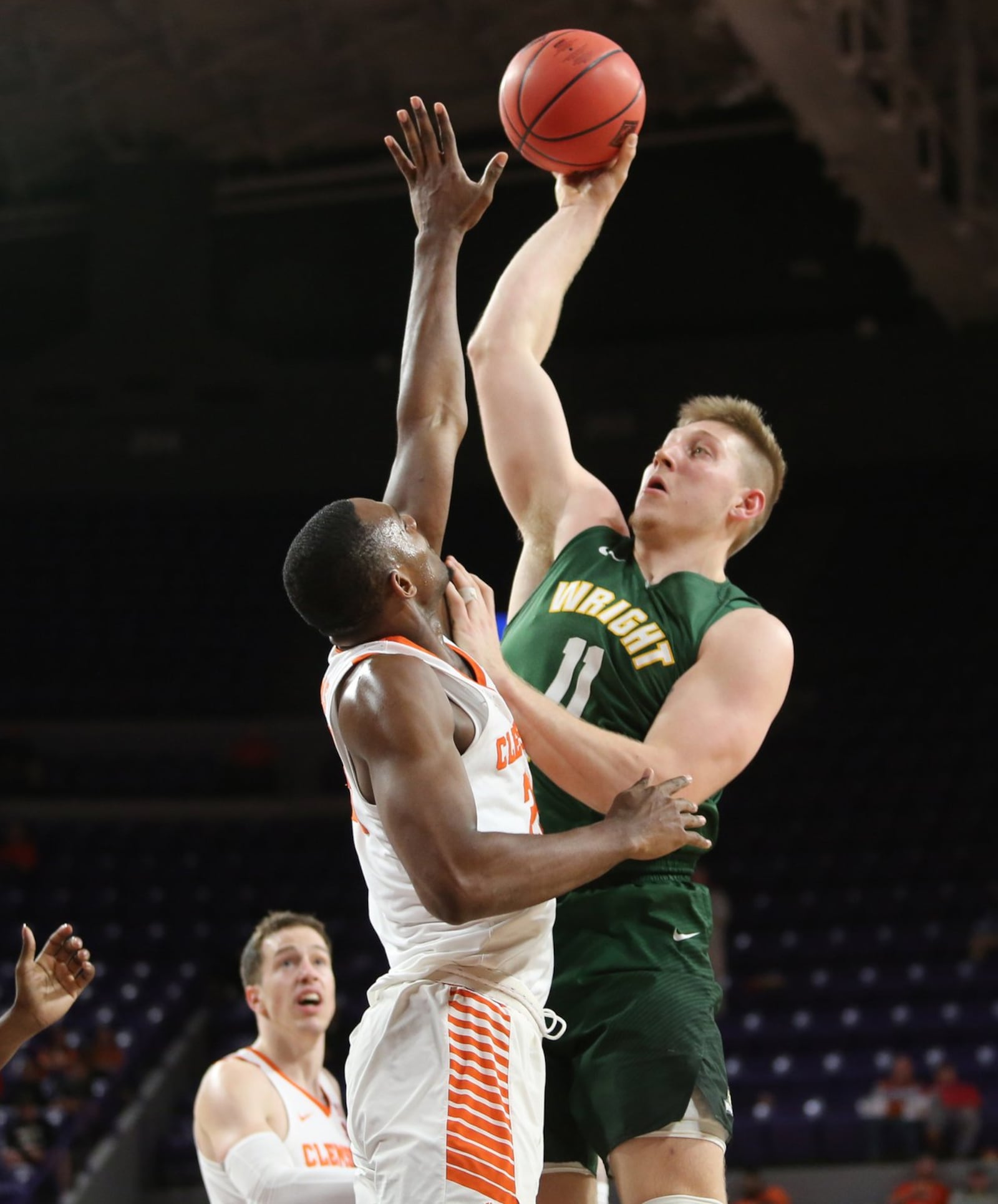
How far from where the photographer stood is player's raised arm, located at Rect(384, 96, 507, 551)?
10.3 feet

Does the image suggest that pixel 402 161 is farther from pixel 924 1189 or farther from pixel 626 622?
pixel 924 1189

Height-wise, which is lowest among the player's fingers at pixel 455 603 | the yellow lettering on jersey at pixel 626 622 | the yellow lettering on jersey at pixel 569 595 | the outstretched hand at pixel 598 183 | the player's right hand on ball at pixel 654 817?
the player's right hand on ball at pixel 654 817

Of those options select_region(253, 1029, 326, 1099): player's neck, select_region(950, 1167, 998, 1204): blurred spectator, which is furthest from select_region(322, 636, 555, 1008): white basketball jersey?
select_region(950, 1167, 998, 1204): blurred spectator

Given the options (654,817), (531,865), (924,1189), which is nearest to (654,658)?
(654,817)

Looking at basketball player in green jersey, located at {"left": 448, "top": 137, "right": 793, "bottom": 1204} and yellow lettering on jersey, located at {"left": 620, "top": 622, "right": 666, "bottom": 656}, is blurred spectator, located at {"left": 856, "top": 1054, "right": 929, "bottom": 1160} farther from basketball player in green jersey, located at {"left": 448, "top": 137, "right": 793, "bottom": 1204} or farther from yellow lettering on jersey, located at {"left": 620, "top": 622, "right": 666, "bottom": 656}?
yellow lettering on jersey, located at {"left": 620, "top": 622, "right": 666, "bottom": 656}

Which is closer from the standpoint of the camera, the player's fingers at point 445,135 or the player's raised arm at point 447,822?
the player's raised arm at point 447,822

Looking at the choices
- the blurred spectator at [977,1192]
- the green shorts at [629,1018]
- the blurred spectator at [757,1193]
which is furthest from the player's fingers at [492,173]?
the blurred spectator at [977,1192]

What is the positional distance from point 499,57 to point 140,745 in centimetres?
805

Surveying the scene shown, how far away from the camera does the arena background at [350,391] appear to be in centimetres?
1364

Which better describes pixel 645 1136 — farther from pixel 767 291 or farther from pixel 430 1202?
pixel 767 291

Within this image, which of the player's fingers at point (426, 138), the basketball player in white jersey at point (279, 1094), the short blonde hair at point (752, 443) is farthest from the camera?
the basketball player in white jersey at point (279, 1094)

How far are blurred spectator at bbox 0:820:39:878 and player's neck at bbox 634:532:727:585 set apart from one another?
451 inches

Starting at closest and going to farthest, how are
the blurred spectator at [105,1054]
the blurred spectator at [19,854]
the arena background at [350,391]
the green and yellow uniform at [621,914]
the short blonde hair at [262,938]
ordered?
1. the green and yellow uniform at [621,914]
2. the short blonde hair at [262,938]
3. the blurred spectator at [105,1054]
4. the arena background at [350,391]
5. the blurred spectator at [19,854]

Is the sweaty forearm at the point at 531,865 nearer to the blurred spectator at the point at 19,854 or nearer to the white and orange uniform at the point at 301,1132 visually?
the white and orange uniform at the point at 301,1132
